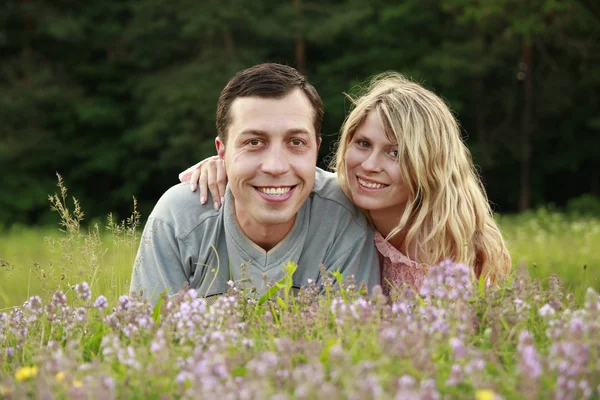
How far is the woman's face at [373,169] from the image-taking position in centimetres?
424

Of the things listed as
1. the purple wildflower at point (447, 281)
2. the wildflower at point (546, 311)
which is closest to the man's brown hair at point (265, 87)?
the purple wildflower at point (447, 281)

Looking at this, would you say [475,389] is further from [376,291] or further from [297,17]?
[297,17]

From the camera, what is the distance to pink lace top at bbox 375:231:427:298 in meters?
4.26

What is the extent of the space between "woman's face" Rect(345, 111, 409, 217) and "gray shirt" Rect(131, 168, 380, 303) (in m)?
0.19

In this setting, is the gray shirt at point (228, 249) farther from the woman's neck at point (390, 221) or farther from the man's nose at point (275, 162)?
the man's nose at point (275, 162)

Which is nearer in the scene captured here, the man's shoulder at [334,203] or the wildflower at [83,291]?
the wildflower at [83,291]

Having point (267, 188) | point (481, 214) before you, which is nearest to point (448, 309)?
point (267, 188)

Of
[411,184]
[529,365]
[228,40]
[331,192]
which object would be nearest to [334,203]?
[331,192]

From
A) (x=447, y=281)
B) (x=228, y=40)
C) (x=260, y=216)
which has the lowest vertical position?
(x=260, y=216)

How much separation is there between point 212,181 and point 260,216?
659mm

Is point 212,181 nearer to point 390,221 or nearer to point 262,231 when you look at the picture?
point 262,231

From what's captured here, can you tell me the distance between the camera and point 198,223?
4.08m

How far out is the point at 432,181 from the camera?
14.4 feet

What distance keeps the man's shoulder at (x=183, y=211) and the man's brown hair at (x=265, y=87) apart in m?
0.44
